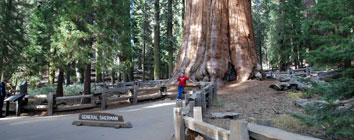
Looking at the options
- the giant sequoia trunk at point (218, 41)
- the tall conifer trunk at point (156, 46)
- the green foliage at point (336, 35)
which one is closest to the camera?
the green foliage at point (336, 35)

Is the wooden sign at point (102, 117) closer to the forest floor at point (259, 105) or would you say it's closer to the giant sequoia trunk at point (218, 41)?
the forest floor at point (259, 105)

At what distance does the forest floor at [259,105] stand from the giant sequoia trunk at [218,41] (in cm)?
147

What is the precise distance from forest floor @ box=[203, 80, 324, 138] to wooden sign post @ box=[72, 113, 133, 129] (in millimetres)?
2539

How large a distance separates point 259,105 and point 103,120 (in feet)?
19.3

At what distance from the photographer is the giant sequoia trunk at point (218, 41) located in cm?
1404

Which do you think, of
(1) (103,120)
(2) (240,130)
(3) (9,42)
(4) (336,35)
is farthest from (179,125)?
(3) (9,42)

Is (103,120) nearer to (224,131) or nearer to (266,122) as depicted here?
(224,131)

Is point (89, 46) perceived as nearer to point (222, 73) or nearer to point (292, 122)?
point (222, 73)

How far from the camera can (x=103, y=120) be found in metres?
6.78

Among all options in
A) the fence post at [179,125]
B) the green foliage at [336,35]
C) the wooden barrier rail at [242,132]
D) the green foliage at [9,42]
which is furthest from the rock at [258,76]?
the green foliage at [9,42]

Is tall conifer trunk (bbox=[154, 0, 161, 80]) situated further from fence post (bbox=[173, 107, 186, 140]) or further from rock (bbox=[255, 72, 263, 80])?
fence post (bbox=[173, 107, 186, 140])

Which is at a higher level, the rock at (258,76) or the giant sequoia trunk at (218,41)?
the giant sequoia trunk at (218,41)

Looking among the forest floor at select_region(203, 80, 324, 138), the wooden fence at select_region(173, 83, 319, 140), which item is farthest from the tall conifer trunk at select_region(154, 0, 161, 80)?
the wooden fence at select_region(173, 83, 319, 140)

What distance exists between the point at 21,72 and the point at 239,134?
20.6m
